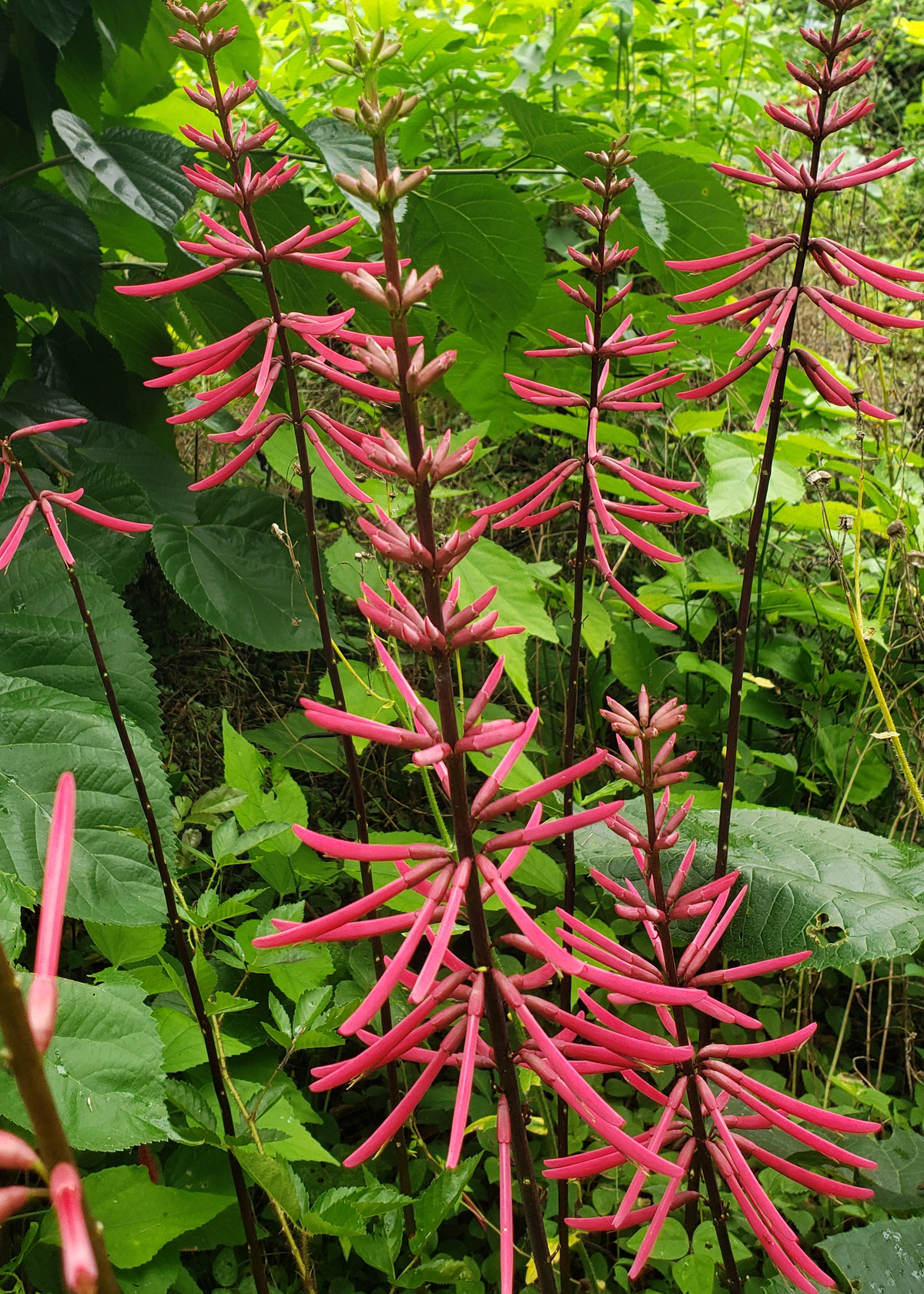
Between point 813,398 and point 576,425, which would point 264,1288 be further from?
point 813,398

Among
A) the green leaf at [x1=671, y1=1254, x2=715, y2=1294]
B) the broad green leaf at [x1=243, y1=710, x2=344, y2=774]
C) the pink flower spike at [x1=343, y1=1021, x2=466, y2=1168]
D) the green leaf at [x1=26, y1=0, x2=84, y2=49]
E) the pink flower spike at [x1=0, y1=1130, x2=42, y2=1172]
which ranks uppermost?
the green leaf at [x1=26, y1=0, x2=84, y2=49]

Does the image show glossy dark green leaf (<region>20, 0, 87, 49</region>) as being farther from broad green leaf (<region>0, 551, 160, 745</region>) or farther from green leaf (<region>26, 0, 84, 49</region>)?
broad green leaf (<region>0, 551, 160, 745</region>)

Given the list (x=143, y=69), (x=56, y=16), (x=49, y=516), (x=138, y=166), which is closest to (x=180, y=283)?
(x=49, y=516)

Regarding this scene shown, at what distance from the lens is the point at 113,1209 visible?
3.09ft

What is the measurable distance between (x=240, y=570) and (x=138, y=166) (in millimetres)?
565

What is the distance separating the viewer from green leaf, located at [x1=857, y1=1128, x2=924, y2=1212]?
1137mm

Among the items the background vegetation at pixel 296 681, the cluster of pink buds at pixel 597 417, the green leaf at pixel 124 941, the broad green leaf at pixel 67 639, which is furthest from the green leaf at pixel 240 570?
the cluster of pink buds at pixel 597 417

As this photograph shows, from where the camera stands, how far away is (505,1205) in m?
0.50

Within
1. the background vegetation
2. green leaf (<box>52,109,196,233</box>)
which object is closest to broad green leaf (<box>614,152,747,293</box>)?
the background vegetation

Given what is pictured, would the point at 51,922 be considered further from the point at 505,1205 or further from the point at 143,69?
the point at 143,69

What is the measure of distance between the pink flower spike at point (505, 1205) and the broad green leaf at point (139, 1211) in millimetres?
550

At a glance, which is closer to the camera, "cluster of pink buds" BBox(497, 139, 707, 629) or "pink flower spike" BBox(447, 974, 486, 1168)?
"pink flower spike" BBox(447, 974, 486, 1168)

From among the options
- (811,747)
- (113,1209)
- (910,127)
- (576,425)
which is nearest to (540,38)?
(576,425)

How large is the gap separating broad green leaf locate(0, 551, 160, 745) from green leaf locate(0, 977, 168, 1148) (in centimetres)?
38
